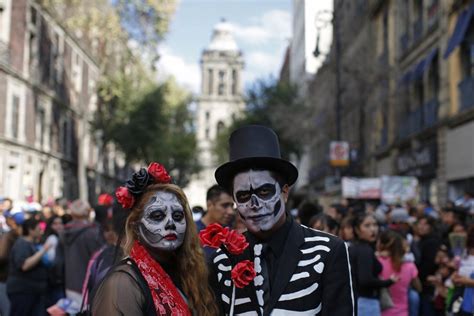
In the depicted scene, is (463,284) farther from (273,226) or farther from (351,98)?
(351,98)

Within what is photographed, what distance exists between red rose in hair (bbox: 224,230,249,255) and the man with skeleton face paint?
0.24 feet

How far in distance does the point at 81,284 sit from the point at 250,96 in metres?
39.8

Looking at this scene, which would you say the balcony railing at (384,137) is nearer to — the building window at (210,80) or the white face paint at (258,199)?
the white face paint at (258,199)

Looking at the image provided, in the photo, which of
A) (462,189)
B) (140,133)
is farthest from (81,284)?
(140,133)

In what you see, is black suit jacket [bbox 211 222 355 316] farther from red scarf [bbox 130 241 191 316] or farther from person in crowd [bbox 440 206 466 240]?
person in crowd [bbox 440 206 466 240]

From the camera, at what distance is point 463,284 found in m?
6.32

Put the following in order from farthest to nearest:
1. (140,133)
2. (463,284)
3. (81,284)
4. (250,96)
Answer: (250,96) < (140,133) < (81,284) < (463,284)

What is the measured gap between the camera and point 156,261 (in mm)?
3551

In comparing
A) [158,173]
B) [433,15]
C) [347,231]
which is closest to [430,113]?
[433,15]

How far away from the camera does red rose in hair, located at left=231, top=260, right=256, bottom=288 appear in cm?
321

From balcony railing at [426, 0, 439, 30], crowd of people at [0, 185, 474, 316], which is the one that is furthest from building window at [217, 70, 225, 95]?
crowd of people at [0, 185, 474, 316]

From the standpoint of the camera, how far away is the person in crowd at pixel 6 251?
793cm

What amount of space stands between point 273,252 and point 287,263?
0.13 metres

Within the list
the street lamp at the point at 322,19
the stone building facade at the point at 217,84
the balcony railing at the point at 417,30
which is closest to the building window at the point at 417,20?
the balcony railing at the point at 417,30
